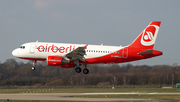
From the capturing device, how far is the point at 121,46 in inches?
1871

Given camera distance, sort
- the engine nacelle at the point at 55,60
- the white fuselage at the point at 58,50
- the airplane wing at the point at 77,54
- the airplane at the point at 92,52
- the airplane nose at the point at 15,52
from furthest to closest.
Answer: the airplane nose at the point at 15,52
the white fuselage at the point at 58,50
the airplane at the point at 92,52
the engine nacelle at the point at 55,60
the airplane wing at the point at 77,54

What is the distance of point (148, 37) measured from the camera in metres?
48.0

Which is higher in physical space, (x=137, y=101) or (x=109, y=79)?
(x=109, y=79)

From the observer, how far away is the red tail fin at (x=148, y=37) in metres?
47.7

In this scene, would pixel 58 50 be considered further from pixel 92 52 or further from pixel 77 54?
pixel 92 52

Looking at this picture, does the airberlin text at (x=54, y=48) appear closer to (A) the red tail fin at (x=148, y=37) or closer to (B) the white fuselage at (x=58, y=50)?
(B) the white fuselage at (x=58, y=50)

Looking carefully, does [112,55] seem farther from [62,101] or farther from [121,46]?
[62,101]

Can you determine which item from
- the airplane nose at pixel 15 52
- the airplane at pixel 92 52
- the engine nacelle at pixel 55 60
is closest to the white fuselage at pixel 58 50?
the airplane at pixel 92 52

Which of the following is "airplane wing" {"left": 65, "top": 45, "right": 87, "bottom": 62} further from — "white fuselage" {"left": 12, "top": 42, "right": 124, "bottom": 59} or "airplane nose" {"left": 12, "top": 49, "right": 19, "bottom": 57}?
"airplane nose" {"left": 12, "top": 49, "right": 19, "bottom": 57}

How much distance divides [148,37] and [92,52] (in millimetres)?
10130

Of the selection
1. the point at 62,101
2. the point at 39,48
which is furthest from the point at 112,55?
the point at 62,101

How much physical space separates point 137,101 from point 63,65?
17.8 metres

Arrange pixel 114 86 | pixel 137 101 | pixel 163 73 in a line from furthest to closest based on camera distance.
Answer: pixel 114 86, pixel 163 73, pixel 137 101

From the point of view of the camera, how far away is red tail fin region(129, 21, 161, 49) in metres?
47.7
